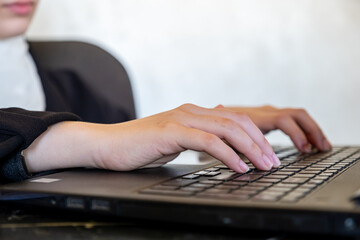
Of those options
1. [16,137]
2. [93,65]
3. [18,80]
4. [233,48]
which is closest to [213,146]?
[16,137]

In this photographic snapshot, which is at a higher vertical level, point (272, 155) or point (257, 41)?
point (257, 41)

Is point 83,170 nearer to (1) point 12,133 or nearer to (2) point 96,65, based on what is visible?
(1) point 12,133

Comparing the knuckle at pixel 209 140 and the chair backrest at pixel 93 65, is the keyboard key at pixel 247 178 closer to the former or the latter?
the knuckle at pixel 209 140

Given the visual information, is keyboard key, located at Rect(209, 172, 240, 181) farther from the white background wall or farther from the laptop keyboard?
the white background wall

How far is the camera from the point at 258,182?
21.2 inches

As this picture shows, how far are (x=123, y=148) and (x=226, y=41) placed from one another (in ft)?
4.77

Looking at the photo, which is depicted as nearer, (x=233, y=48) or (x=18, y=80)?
(x=18, y=80)

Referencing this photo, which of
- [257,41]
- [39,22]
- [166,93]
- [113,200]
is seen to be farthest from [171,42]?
[113,200]

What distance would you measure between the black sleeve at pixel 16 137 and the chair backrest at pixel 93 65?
0.67m

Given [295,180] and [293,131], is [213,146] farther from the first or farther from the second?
[293,131]

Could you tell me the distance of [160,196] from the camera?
0.48 m

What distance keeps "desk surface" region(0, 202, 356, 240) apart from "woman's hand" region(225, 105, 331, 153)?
0.45 meters

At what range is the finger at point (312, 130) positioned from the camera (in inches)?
36.2

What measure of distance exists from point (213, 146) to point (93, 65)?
0.85 metres
